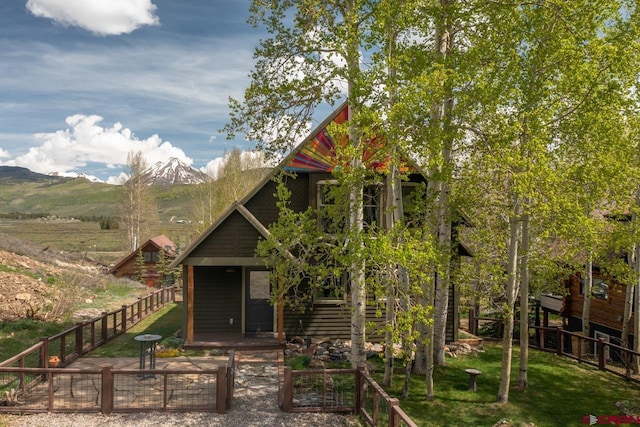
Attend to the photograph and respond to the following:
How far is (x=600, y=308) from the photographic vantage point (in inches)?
848

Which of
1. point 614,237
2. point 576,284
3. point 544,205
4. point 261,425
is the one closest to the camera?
point 544,205

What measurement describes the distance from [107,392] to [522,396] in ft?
31.5

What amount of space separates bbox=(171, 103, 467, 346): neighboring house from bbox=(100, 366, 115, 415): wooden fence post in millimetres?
5336

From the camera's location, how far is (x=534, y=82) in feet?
34.5

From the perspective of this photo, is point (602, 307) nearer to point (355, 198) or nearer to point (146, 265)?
point (355, 198)

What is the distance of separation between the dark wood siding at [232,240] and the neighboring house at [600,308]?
41.6 ft

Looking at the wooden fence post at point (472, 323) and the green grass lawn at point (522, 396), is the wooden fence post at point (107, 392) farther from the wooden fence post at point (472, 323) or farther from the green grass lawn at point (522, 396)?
the wooden fence post at point (472, 323)

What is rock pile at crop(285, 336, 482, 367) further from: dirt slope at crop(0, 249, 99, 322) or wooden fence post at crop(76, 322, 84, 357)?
dirt slope at crop(0, 249, 99, 322)

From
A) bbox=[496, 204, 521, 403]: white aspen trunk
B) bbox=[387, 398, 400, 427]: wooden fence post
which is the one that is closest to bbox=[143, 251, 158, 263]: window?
bbox=[496, 204, 521, 403]: white aspen trunk

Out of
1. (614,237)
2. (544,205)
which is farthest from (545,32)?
(614,237)

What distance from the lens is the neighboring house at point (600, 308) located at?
20156mm

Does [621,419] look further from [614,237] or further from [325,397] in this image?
[325,397]

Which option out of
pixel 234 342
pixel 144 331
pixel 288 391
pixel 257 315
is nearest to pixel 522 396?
pixel 288 391

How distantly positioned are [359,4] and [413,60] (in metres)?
1.78
